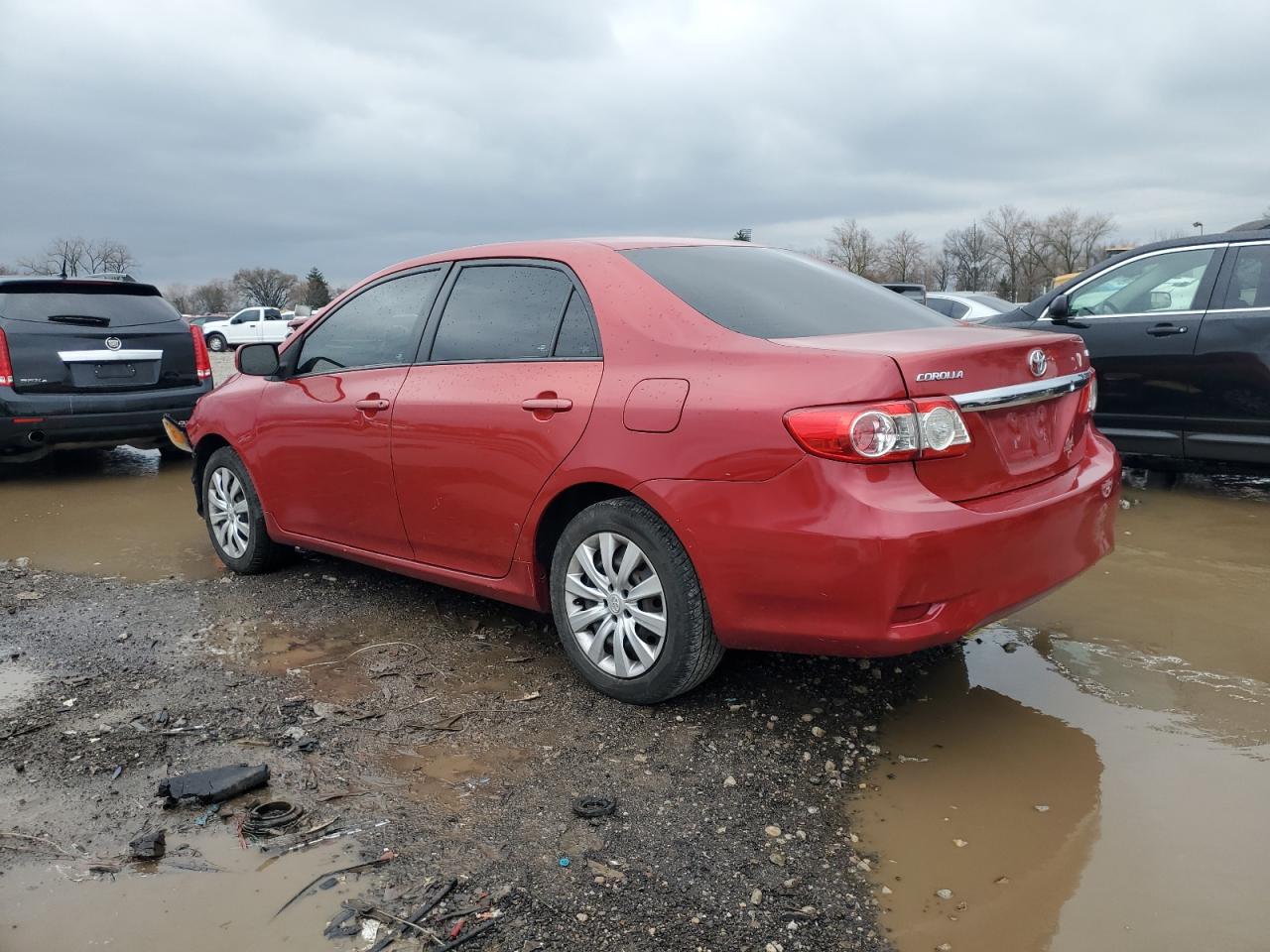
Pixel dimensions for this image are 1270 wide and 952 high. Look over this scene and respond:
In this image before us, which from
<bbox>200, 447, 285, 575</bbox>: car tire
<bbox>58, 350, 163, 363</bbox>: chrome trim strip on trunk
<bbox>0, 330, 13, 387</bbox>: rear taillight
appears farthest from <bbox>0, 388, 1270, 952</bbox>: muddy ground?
<bbox>58, 350, 163, 363</bbox>: chrome trim strip on trunk

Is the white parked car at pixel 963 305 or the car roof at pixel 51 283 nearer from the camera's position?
the car roof at pixel 51 283

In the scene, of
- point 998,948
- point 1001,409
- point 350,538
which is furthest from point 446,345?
point 998,948

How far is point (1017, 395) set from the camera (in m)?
3.07

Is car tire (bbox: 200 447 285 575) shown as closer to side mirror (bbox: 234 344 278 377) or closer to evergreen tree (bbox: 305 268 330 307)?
side mirror (bbox: 234 344 278 377)

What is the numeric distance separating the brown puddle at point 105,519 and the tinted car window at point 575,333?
2.81 metres

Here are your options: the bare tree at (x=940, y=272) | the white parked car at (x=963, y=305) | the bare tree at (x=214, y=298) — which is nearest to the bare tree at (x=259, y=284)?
the bare tree at (x=214, y=298)

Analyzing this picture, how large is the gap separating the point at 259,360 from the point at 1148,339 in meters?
5.36

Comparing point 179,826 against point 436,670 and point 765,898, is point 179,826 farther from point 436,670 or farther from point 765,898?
point 765,898

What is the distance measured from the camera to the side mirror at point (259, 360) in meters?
4.84

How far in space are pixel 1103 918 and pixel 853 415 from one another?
4.40ft

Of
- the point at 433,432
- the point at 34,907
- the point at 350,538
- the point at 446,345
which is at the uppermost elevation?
the point at 446,345

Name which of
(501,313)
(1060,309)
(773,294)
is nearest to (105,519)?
(501,313)

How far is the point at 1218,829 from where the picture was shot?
267 cm

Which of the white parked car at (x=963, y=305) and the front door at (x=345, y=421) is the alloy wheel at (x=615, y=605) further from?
the white parked car at (x=963, y=305)
